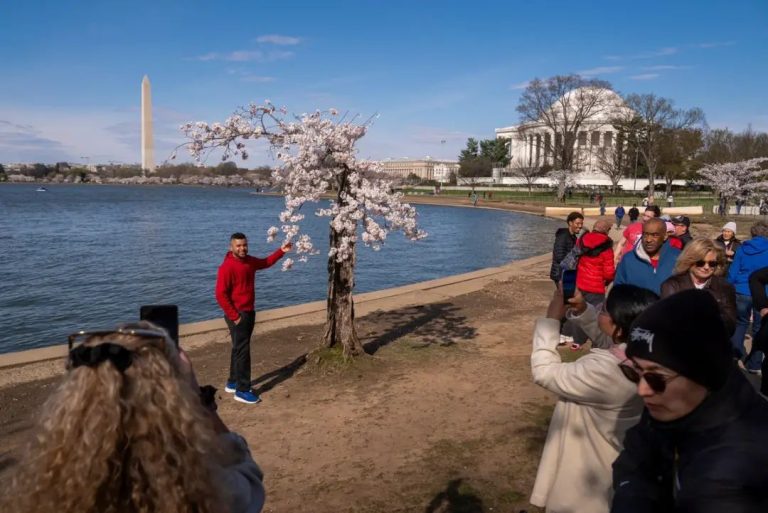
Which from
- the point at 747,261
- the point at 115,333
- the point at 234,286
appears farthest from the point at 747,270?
the point at 115,333

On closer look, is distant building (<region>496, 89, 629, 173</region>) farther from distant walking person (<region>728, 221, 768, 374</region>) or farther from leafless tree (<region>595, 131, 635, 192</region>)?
distant walking person (<region>728, 221, 768, 374</region>)

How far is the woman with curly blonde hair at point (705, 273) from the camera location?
5.13m

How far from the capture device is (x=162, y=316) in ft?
7.10

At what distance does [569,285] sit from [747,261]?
5219mm

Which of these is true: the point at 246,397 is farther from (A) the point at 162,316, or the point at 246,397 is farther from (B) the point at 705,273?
(B) the point at 705,273

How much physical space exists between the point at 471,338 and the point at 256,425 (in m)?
4.27

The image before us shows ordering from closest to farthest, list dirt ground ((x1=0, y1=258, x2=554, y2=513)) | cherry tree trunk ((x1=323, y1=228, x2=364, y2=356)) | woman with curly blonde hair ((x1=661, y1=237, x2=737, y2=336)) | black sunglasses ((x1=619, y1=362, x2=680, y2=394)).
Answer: black sunglasses ((x1=619, y1=362, x2=680, y2=394)), dirt ground ((x1=0, y1=258, x2=554, y2=513)), woman with curly blonde hair ((x1=661, y1=237, x2=737, y2=336)), cherry tree trunk ((x1=323, y1=228, x2=364, y2=356))

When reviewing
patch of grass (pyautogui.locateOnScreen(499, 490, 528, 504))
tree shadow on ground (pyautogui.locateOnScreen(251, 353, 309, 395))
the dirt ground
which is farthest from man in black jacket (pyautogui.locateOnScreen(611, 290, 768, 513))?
tree shadow on ground (pyautogui.locateOnScreen(251, 353, 309, 395))

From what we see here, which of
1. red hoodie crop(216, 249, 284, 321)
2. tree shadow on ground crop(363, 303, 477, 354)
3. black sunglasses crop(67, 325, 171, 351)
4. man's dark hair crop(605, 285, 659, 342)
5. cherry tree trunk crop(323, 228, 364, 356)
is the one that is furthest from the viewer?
tree shadow on ground crop(363, 303, 477, 354)

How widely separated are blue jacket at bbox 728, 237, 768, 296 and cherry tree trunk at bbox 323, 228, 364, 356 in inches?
187

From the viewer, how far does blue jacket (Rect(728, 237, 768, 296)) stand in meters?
6.80

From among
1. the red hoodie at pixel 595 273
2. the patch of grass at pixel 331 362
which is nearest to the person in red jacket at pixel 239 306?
the patch of grass at pixel 331 362

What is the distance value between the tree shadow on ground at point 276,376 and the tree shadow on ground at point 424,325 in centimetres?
104

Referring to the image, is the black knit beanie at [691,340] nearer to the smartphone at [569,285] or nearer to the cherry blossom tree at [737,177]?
the smartphone at [569,285]
